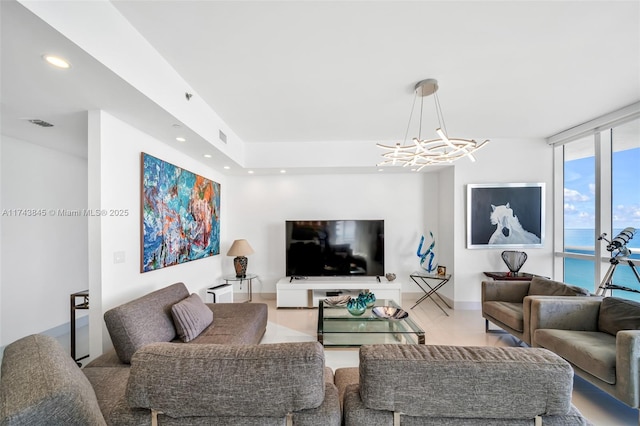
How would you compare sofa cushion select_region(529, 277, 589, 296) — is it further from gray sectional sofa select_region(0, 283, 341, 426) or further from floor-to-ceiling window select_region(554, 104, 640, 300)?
gray sectional sofa select_region(0, 283, 341, 426)

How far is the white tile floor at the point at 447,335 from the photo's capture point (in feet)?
6.55

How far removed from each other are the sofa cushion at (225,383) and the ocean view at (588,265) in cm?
409

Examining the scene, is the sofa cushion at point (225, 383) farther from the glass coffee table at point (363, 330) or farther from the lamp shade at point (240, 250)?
the lamp shade at point (240, 250)

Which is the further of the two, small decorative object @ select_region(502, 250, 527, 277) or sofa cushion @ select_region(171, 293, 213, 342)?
small decorative object @ select_region(502, 250, 527, 277)

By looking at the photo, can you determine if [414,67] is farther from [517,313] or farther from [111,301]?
[111,301]

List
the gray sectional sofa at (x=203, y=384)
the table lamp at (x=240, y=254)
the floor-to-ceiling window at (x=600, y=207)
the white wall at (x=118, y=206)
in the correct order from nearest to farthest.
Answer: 1. the gray sectional sofa at (x=203, y=384)
2. the white wall at (x=118, y=206)
3. the floor-to-ceiling window at (x=600, y=207)
4. the table lamp at (x=240, y=254)

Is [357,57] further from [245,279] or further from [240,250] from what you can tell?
[245,279]

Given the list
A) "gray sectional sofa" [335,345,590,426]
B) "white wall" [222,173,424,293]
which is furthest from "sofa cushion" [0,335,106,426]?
"white wall" [222,173,424,293]

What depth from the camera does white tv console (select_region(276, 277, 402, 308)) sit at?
4211mm

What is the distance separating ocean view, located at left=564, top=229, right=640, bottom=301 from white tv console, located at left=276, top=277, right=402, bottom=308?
2.56 metres

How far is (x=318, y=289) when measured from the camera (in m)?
4.40

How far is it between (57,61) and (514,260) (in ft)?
17.6

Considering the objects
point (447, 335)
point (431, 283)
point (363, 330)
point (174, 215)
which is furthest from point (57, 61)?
point (431, 283)

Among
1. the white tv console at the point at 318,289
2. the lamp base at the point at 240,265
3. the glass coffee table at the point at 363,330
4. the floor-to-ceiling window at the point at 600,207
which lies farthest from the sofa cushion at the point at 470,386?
the lamp base at the point at 240,265
